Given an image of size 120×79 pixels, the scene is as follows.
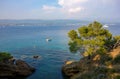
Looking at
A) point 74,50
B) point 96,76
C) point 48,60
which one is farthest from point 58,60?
point 96,76

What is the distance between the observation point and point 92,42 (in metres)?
48.2

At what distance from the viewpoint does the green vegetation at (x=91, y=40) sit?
48562 mm

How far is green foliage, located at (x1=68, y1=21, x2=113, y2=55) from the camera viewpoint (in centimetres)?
4856

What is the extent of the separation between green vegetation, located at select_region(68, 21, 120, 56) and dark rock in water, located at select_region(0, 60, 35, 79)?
12809mm

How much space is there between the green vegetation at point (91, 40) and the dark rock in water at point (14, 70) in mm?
12809

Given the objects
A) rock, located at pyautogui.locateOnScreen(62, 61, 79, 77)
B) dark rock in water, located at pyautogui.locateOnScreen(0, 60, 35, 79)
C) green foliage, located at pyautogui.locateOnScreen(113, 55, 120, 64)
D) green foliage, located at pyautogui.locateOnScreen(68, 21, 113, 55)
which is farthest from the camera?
green foliage, located at pyautogui.locateOnScreen(68, 21, 113, 55)

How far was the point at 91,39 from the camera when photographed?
51156mm

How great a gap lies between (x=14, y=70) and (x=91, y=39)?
70.1ft

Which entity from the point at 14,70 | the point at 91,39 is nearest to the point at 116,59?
the point at 91,39

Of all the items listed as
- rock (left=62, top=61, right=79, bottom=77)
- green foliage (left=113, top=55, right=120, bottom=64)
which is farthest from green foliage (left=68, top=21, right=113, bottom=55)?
green foliage (left=113, top=55, right=120, bottom=64)

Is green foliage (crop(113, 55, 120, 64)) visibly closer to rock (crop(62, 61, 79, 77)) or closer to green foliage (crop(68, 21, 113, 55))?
green foliage (crop(68, 21, 113, 55))

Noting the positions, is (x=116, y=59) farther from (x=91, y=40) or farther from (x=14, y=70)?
(x=14, y=70)

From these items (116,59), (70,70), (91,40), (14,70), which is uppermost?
(91,40)

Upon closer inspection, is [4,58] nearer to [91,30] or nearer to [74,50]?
[74,50]
